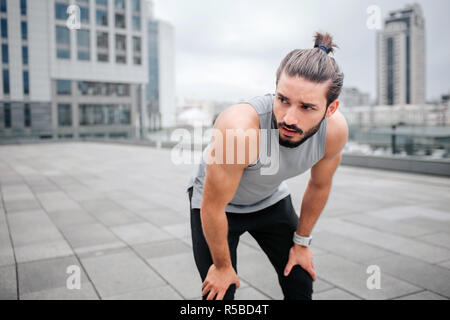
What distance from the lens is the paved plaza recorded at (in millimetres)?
3631

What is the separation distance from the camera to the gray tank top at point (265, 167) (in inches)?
71.6

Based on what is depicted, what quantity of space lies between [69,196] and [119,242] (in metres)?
3.84

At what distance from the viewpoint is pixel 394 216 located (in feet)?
20.9

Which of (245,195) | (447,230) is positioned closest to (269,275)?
(245,195)

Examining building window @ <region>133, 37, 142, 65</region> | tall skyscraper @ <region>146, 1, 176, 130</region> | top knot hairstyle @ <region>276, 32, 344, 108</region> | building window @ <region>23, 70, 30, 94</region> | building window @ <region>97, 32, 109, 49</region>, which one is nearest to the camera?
top knot hairstyle @ <region>276, 32, 344, 108</region>

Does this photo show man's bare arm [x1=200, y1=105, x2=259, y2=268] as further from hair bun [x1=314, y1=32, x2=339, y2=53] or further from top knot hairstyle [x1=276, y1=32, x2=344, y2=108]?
hair bun [x1=314, y1=32, x2=339, y2=53]

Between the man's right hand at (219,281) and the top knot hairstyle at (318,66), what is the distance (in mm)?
979

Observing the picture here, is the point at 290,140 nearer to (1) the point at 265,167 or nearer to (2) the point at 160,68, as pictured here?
(1) the point at 265,167

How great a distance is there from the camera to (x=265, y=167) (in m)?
1.87

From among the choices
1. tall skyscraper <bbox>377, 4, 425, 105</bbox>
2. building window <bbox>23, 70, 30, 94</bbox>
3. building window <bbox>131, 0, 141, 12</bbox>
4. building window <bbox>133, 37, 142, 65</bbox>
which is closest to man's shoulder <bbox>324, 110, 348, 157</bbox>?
building window <bbox>23, 70, 30, 94</bbox>

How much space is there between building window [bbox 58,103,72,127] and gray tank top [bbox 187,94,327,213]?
164 feet

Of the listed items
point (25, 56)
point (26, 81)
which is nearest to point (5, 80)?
point (25, 56)

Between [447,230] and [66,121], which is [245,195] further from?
[66,121]

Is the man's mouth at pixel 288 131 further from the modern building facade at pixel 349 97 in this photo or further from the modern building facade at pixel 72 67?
the modern building facade at pixel 72 67
